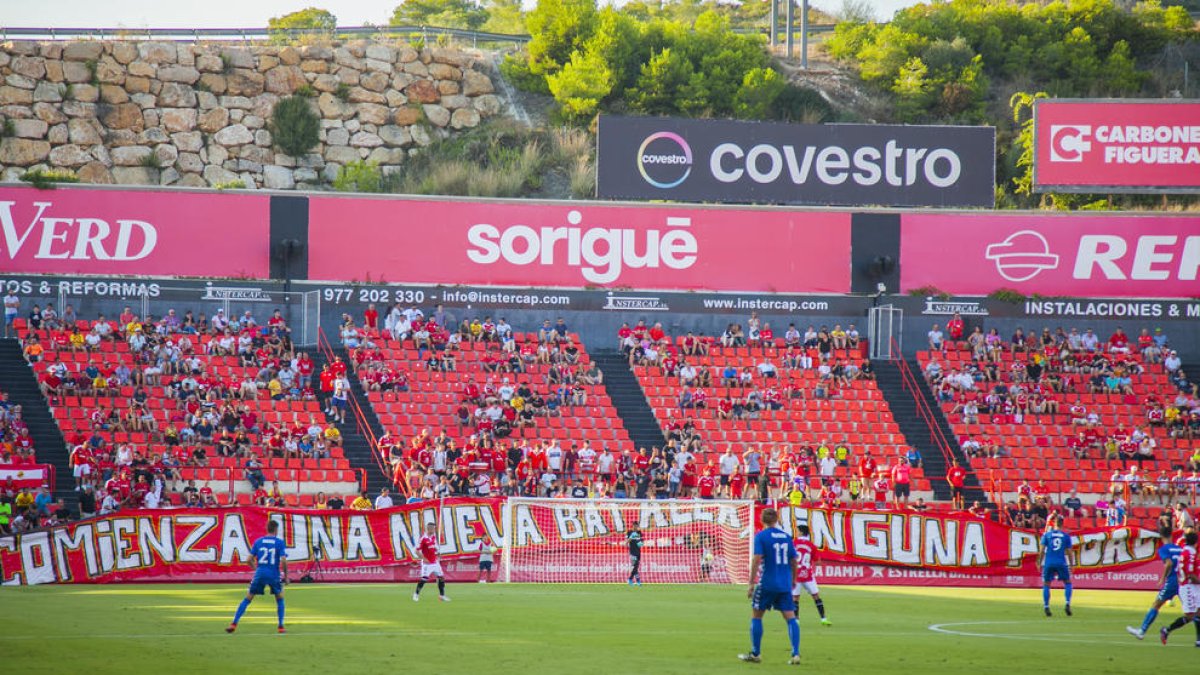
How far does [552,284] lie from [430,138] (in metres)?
15.3

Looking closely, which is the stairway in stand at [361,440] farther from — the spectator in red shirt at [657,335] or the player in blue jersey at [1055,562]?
the player in blue jersey at [1055,562]

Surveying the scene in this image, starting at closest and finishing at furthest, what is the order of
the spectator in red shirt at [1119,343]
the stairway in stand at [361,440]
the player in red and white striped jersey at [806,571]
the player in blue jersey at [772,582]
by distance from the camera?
the player in blue jersey at [772,582], the player in red and white striped jersey at [806,571], the stairway in stand at [361,440], the spectator in red shirt at [1119,343]

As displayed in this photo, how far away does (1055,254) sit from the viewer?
49.4m

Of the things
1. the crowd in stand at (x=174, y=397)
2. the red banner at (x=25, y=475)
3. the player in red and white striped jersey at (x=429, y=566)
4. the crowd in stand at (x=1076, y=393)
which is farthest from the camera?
the crowd in stand at (x=1076, y=393)

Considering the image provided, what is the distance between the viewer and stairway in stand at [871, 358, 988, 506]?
4044 centimetres

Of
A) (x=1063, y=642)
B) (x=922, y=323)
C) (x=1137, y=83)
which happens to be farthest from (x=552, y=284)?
(x=1137, y=83)

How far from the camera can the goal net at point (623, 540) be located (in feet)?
103

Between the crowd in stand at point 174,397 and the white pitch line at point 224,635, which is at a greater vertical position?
the crowd in stand at point 174,397

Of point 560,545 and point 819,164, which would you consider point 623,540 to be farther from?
point 819,164

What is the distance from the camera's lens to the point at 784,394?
143 ft

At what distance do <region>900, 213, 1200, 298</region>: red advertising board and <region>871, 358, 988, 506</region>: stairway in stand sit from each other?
4.12m

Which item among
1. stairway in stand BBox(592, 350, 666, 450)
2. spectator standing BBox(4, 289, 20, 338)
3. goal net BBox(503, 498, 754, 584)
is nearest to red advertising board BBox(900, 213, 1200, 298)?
stairway in stand BBox(592, 350, 666, 450)

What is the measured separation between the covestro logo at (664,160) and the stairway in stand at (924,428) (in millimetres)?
9312

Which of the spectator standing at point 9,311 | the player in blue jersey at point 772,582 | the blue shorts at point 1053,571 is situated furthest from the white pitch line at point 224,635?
the spectator standing at point 9,311
